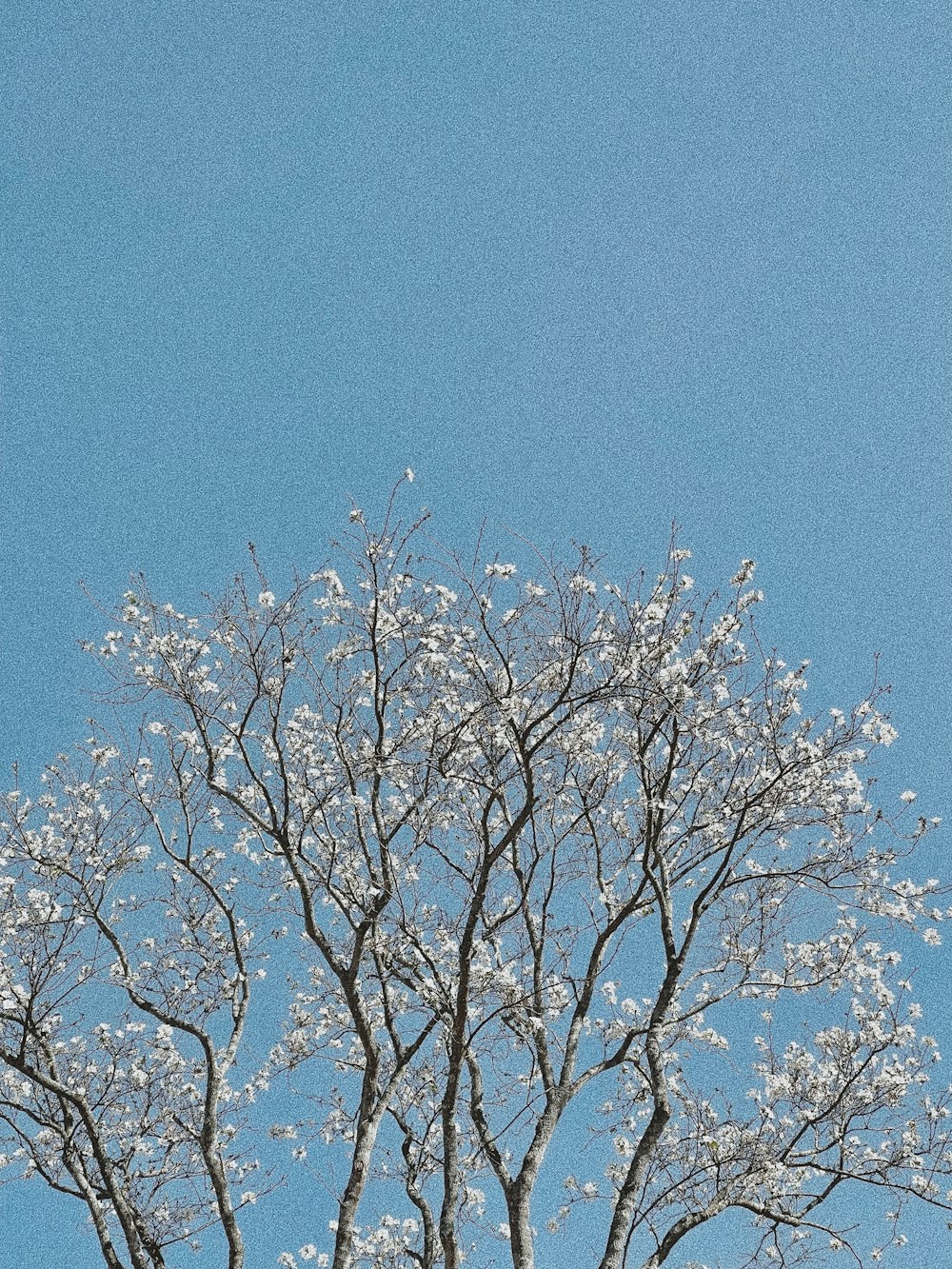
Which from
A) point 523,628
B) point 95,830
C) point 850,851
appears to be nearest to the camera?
point 523,628

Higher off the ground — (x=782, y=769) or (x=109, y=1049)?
(x=782, y=769)

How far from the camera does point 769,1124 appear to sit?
348 inches

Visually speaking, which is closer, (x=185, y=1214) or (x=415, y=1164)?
(x=185, y=1214)

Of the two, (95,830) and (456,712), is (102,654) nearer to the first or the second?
(95,830)

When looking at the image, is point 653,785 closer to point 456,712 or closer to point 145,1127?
point 456,712

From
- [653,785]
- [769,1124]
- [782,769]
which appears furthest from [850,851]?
[769,1124]

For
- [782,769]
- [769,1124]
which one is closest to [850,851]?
[782,769]

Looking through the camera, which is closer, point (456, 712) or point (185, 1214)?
point (456, 712)

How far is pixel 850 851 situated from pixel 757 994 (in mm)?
1509

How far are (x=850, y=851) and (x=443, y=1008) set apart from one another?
3712mm

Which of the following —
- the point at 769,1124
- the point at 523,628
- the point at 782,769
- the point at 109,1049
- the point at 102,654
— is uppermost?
the point at 102,654

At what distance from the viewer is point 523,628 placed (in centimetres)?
754

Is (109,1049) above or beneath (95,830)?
beneath

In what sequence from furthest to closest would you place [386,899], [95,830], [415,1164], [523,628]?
[415,1164], [95,830], [386,899], [523,628]
